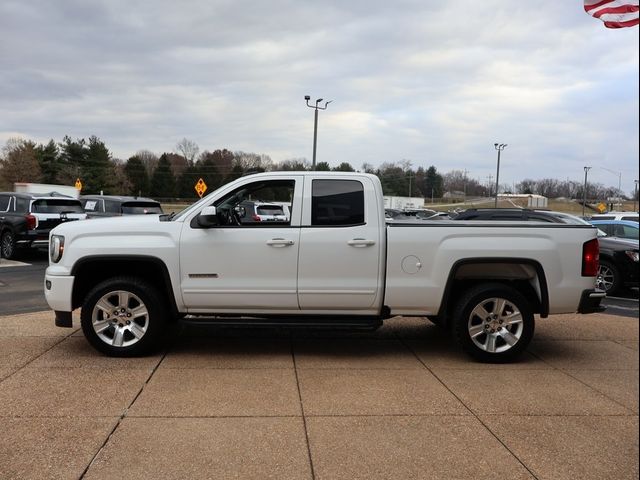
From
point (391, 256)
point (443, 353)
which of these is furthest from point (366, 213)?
point (443, 353)

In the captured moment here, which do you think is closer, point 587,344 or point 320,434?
point 320,434

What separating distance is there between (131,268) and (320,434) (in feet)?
9.66

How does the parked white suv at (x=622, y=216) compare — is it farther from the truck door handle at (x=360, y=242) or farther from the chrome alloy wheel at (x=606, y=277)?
the truck door handle at (x=360, y=242)

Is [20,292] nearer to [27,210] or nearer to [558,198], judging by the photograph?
[27,210]

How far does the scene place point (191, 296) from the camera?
547 cm

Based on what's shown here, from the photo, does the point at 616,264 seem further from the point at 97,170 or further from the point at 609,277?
the point at 97,170

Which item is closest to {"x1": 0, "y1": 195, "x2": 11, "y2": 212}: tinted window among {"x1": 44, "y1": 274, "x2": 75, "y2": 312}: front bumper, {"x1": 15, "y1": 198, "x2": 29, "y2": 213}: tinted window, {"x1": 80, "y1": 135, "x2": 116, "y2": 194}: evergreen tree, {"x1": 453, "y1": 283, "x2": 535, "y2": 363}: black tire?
{"x1": 15, "y1": 198, "x2": 29, "y2": 213}: tinted window

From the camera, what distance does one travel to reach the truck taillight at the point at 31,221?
574 inches

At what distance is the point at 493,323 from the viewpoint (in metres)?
5.56

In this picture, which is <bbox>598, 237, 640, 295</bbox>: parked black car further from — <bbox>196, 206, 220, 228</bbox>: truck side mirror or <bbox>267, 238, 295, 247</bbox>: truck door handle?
<bbox>196, 206, 220, 228</bbox>: truck side mirror

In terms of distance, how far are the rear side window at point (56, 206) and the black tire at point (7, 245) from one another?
3.29 ft

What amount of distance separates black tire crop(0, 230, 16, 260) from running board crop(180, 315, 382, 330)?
1149cm

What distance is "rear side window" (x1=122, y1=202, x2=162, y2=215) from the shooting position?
15.8 meters

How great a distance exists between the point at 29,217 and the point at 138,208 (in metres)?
2.87
